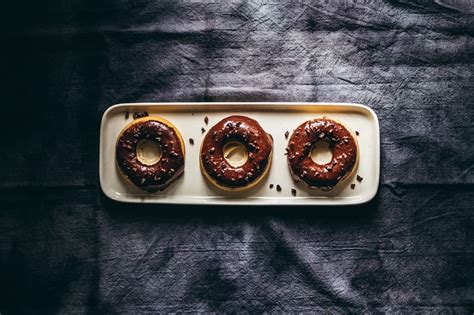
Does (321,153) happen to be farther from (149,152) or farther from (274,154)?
(149,152)

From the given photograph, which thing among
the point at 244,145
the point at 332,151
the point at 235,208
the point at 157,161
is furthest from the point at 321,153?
the point at 157,161

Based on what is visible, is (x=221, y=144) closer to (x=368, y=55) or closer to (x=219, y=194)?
(x=219, y=194)

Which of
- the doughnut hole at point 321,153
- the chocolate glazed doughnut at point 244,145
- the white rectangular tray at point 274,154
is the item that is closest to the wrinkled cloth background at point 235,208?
the white rectangular tray at point 274,154

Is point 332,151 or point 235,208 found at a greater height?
point 332,151

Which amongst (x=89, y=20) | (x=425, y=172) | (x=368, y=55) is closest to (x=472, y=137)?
(x=425, y=172)

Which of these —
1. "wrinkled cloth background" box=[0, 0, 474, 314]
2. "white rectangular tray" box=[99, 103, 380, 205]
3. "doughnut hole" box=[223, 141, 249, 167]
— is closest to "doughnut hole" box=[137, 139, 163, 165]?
"white rectangular tray" box=[99, 103, 380, 205]
